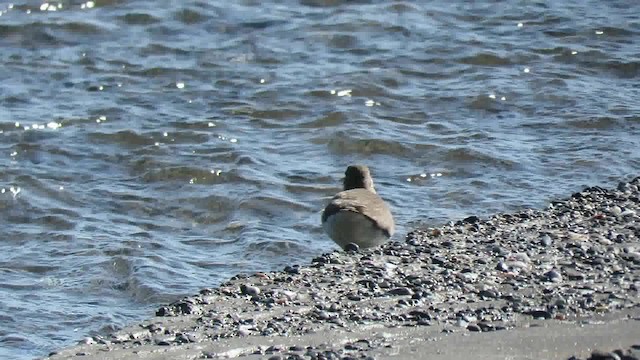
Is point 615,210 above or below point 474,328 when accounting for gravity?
below

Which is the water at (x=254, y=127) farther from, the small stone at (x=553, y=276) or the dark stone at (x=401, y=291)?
the small stone at (x=553, y=276)

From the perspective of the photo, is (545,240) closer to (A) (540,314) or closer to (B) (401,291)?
(B) (401,291)

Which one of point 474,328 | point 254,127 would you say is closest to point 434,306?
point 474,328

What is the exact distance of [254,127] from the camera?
1429 centimetres

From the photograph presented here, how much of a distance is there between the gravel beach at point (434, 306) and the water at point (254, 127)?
1.11 meters

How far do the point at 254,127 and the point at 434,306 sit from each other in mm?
6525

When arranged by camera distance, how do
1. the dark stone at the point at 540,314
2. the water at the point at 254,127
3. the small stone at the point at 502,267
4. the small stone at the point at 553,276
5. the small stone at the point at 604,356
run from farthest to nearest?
the water at the point at 254,127 → the small stone at the point at 502,267 → the small stone at the point at 553,276 → the dark stone at the point at 540,314 → the small stone at the point at 604,356

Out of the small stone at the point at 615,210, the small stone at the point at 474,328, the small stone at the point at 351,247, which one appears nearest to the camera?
the small stone at the point at 474,328

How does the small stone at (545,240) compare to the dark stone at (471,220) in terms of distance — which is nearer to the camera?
the small stone at (545,240)

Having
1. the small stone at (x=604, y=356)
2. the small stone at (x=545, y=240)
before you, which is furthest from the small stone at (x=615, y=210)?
the small stone at (x=604, y=356)

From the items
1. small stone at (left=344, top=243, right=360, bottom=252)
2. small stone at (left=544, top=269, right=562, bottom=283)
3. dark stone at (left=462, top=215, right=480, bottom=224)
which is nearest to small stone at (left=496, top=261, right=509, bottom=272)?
small stone at (left=544, top=269, right=562, bottom=283)

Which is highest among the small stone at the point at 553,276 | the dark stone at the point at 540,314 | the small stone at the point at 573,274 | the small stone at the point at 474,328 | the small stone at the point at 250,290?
the small stone at the point at 474,328

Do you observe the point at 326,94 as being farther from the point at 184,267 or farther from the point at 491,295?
the point at 491,295

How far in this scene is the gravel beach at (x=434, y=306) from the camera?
A: 7.12 meters
